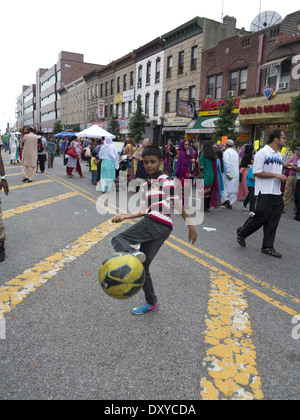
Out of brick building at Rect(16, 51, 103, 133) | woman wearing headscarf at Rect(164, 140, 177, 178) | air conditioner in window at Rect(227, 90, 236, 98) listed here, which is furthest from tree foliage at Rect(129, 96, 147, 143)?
brick building at Rect(16, 51, 103, 133)

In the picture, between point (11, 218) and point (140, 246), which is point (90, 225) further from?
point (140, 246)

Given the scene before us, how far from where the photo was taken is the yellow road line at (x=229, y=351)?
235 cm

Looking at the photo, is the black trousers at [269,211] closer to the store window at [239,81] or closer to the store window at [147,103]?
the store window at [239,81]

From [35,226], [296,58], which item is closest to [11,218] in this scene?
[35,226]

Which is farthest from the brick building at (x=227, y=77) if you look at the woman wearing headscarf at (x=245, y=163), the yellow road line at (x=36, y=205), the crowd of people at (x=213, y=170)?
the yellow road line at (x=36, y=205)

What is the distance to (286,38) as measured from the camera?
19.1 meters

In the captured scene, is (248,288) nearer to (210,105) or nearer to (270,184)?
(270,184)

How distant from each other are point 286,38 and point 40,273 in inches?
795

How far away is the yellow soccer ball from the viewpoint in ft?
8.57

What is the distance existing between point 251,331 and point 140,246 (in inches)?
51.6

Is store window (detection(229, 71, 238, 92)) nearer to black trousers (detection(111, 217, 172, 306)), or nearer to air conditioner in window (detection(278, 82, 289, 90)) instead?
air conditioner in window (detection(278, 82, 289, 90))

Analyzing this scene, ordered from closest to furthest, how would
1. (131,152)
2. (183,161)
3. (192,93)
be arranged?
(183,161)
(131,152)
(192,93)

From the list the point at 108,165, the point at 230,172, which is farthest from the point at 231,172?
the point at 108,165

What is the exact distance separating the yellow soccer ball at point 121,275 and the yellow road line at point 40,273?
133 centimetres
